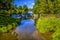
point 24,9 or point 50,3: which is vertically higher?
point 50,3

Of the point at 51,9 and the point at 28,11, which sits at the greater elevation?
the point at 51,9

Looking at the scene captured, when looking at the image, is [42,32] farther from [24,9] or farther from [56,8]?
[24,9]

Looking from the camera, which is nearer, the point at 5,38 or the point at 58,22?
the point at 5,38

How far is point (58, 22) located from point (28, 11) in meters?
40.4

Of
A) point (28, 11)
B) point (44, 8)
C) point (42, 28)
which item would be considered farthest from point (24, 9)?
point (42, 28)

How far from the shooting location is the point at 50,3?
33.2 m

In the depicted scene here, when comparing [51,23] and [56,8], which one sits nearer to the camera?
[51,23]

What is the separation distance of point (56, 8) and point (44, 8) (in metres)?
2.65

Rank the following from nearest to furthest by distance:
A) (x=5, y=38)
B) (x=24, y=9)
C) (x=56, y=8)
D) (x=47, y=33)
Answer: (x=5, y=38), (x=47, y=33), (x=56, y=8), (x=24, y=9)

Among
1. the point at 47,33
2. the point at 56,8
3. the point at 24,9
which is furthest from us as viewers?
the point at 24,9

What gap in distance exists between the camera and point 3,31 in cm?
1753

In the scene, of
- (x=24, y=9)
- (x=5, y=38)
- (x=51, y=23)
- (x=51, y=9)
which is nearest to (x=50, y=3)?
(x=51, y=9)

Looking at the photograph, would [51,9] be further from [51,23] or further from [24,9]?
[24,9]

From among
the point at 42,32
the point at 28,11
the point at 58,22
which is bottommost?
the point at 28,11
